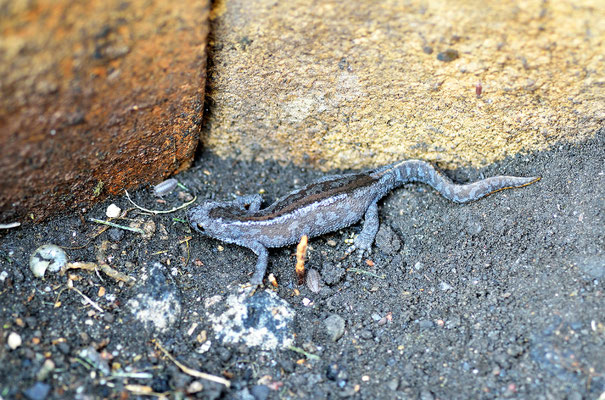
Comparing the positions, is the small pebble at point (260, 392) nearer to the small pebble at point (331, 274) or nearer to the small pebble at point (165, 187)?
the small pebble at point (331, 274)

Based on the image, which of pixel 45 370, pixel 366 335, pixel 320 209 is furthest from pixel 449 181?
pixel 45 370

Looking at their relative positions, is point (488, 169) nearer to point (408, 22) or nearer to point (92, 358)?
point (408, 22)

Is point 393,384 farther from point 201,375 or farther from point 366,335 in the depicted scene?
point 201,375

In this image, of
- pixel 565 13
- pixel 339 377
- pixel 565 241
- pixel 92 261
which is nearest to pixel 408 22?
pixel 565 13

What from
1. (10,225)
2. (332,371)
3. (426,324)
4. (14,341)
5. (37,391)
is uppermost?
(10,225)

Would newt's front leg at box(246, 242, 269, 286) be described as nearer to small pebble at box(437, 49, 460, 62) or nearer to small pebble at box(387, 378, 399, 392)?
small pebble at box(387, 378, 399, 392)

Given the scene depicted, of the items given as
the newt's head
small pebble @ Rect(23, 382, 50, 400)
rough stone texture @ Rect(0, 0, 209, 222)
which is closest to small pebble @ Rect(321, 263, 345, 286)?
the newt's head
